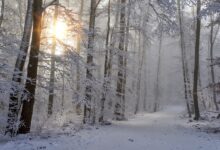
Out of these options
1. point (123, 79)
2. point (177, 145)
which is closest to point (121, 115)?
point (123, 79)

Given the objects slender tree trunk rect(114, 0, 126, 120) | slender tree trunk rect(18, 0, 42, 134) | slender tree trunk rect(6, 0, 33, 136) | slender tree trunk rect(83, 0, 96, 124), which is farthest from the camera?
slender tree trunk rect(114, 0, 126, 120)

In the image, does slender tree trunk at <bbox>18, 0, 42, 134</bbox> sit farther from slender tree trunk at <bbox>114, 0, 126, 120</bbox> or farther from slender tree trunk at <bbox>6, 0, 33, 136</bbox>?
slender tree trunk at <bbox>114, 0, 126, 120</bbox>

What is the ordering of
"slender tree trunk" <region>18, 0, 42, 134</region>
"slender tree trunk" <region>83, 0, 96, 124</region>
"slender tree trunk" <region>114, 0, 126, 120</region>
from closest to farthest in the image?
"slender tree trunk" <region>18, 0, 42, 134</region> < "slender tree trunk" <region>83, 0, 96, 124</region> < "slender tree trunk" <region>114, 0, 126, 120</region>

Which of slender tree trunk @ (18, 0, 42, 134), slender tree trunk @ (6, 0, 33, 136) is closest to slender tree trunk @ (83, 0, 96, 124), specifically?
slender tree trunk @ (6, 0, 33, 136)

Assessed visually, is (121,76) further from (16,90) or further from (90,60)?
(16,90)

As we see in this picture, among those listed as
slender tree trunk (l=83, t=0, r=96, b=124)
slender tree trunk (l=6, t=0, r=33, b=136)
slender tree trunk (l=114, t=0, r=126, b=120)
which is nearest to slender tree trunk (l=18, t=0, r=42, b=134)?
slender tree trunk (l=6, t=0, r=33, b=136)

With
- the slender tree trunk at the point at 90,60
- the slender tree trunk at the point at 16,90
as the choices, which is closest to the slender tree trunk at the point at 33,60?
the slender tree trunk at the point at 16,90

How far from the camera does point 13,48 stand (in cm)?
Answer: 1062

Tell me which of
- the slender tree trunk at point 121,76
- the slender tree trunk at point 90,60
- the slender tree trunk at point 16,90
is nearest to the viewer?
the slender tree trunk at point 16,90

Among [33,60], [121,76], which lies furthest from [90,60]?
[33,60]

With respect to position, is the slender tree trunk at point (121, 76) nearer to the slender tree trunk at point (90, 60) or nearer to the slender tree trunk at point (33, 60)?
the slender tree trunk at point (90, 60)

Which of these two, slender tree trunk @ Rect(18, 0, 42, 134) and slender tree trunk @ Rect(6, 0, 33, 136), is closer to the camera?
slender tree trunk @ Rect(6, 0, 33, 136)

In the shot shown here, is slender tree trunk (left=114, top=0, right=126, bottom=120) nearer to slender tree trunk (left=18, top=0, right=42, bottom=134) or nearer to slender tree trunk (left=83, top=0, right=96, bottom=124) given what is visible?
Answer: slender tree trunk (left=83, top=0, right=96, bottom=124)

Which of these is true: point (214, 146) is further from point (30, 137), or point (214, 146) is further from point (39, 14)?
point (39, 14)
